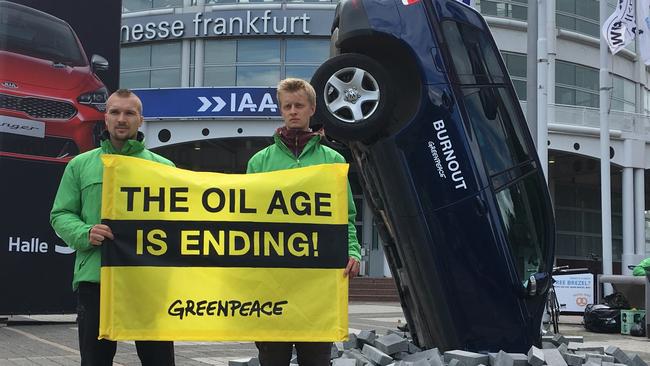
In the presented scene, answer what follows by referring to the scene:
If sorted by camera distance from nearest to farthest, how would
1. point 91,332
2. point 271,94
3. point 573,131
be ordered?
point 91,332, point 271,94, point 573,131

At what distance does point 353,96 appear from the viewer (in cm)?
542

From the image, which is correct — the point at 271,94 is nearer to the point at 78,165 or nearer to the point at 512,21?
the point at 512,21

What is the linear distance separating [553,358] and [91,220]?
3.53 meters

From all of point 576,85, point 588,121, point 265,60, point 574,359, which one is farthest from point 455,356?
point 576,85

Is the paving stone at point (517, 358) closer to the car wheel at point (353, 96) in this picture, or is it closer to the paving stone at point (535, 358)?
the paving stone at point (535, 358)

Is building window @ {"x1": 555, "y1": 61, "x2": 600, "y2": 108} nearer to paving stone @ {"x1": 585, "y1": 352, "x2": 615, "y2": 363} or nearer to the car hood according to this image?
the car hood

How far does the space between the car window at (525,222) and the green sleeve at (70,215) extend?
3.25 m

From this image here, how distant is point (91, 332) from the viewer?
3439 millimetres

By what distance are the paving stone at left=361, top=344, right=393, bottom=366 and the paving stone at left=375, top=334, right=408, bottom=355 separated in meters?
0.07

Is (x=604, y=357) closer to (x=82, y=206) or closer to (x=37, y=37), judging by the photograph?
(x=82, y=206)

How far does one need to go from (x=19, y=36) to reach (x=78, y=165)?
28.3 feet

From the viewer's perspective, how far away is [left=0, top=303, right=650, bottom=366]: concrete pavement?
24.7ft

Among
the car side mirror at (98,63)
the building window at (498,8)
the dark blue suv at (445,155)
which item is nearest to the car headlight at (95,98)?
the car side mirror at (98,63)

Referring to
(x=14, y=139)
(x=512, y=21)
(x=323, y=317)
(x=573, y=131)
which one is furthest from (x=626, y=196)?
(x=323, y=317)
